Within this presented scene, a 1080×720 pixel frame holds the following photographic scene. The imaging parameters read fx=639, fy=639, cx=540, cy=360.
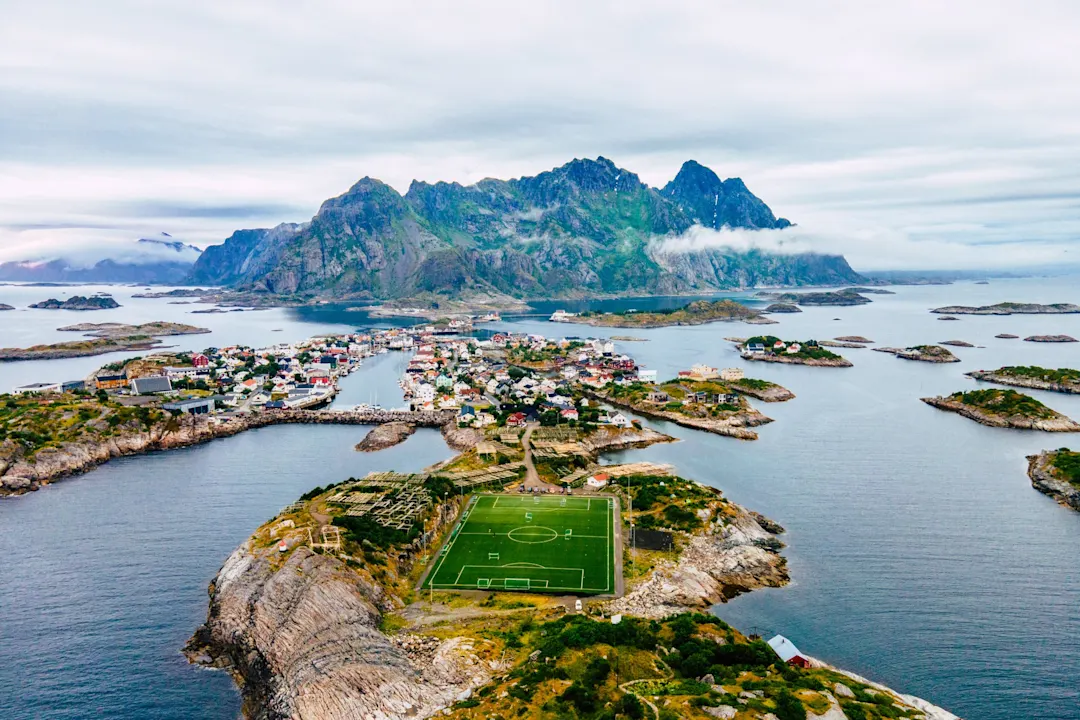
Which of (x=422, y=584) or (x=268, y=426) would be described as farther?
(x=268, y=426)

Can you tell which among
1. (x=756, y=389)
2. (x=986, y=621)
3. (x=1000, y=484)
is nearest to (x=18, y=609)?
(x=986, y=621)

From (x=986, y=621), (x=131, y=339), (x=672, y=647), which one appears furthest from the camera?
(x=131, y=339)

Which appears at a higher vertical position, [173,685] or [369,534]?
[369,534]

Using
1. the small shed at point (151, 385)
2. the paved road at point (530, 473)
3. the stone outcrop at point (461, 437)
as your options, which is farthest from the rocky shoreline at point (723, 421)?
the small shed at point (151, 385)

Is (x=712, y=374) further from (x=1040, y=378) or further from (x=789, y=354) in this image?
(x=1040, y=378)

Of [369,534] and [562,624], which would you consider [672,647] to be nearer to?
[562,624]

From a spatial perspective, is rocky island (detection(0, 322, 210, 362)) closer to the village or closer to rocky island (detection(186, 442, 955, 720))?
the village

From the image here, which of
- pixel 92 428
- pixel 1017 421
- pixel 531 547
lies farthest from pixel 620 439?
pixel 92 428
